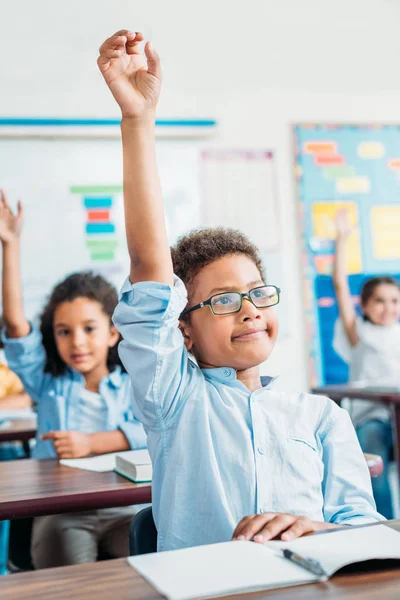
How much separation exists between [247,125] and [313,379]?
1.61m

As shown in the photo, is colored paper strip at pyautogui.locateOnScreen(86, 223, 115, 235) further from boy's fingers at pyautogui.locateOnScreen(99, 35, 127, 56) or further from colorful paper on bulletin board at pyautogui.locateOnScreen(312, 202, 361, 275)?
boy's fingers at pyautogui.locateOnScreen(99, 35, 127, 56)

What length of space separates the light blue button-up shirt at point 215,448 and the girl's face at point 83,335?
967 mm

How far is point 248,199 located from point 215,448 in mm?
3323

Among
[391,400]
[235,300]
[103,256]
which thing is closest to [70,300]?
[235,300]

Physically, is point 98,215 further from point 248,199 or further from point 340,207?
point 340,207

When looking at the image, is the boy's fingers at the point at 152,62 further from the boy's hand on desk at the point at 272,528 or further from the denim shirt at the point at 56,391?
the denim shirt at the point at 56,391

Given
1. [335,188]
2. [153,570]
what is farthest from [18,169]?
[153,570]

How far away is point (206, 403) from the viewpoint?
3.76 feet

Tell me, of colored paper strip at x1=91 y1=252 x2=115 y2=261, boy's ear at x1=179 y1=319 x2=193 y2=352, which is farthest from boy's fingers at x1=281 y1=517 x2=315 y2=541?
colored paper strip at x1=91 y1=252 x2=115 y2=261

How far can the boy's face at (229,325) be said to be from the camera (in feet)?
3.89

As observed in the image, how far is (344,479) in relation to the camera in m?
1.11

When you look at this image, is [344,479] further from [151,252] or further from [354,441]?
[151,252]

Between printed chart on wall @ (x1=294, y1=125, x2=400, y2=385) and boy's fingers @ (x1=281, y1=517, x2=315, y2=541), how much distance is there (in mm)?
3476

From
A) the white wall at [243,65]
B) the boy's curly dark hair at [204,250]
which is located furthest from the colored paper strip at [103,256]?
the boy's curly dark hair at [204,250]
